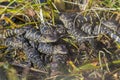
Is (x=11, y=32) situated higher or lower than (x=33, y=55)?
higher

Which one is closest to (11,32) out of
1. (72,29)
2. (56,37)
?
(56,37)

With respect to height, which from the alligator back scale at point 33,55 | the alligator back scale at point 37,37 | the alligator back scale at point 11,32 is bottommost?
the alligator back scale at point 33,55

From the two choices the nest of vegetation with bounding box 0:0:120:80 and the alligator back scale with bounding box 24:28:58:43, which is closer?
the nest of vegetation with bounding box 0:0:120:80

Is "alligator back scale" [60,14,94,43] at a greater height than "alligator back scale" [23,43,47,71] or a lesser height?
greater

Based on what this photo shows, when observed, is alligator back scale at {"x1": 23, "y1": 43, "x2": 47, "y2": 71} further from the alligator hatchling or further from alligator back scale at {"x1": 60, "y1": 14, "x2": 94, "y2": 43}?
alligator back scale at {"x1": 60, "y1": 14, "x2": 94, "y2": 43}

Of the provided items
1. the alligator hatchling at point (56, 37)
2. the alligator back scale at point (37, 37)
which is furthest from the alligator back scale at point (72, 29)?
the alligator back scale at point (37, 37)

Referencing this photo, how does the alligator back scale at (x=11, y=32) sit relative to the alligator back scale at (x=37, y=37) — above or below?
above

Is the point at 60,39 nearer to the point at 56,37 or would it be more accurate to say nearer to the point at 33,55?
the point at 56,37

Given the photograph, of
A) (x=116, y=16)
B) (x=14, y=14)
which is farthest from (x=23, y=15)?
(x=116, y=16)

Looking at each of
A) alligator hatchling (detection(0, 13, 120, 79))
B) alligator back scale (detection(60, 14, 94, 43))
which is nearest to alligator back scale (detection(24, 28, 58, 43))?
alligator hatchling (detection(0, 13, 120, 79))

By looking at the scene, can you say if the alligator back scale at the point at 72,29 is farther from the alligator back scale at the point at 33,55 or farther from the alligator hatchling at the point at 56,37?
the alligator back scale at the point at 33,55

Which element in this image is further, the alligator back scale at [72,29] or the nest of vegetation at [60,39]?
the alligator back scale at [72,29]
